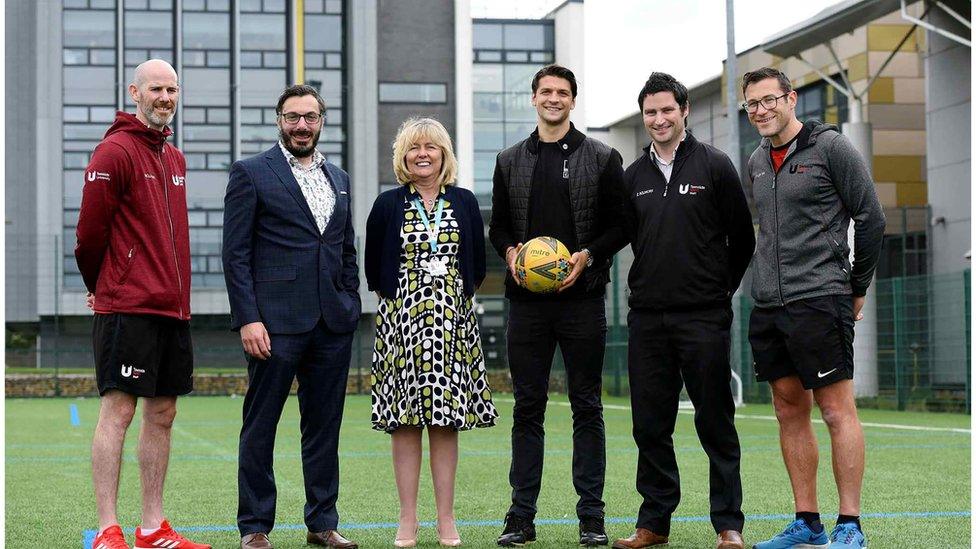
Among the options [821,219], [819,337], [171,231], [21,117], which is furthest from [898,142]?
[21,117]

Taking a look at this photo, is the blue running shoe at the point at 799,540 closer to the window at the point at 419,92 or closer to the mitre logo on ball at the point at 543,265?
the mitre logo on ball at the point at 543,265

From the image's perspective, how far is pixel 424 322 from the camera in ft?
17.9

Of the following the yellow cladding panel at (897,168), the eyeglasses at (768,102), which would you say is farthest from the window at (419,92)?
the eyeglasses at (768,102)

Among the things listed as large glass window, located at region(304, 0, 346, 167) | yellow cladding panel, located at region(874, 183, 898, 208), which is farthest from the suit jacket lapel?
large glass window, located at region(304, 0, 346, 167)

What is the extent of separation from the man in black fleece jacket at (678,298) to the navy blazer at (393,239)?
69 cm

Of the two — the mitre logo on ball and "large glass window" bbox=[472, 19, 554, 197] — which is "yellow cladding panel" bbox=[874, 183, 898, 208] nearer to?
"large glass window" bbox=[472, 19, 554, 197]

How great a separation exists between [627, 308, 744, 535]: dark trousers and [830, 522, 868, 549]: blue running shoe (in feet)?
1.37

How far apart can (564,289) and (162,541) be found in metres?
1.95

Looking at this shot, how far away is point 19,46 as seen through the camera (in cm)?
4197

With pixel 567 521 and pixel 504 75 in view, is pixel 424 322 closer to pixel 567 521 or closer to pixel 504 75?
pixel 567 521

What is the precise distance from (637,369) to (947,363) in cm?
1261

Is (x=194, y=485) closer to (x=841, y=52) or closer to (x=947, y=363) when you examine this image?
(x=947, y=363)

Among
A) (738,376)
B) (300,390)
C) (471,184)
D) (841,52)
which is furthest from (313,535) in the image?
(471,184)

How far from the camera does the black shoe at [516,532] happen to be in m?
5.38
